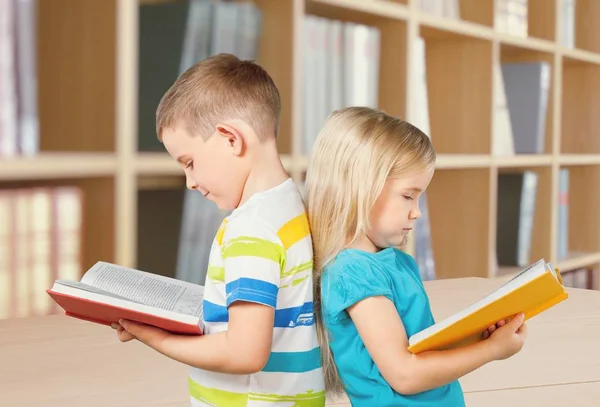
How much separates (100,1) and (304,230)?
3.25 ft

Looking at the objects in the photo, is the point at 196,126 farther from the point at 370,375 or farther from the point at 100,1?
the point at 100,1

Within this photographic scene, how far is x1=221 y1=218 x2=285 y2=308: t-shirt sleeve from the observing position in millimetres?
782

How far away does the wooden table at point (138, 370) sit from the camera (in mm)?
1018

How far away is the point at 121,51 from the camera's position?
1625 mm

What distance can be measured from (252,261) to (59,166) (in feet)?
2.77

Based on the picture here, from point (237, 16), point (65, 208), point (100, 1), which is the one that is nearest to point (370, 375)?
point (65, 208)

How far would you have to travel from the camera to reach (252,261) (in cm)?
79

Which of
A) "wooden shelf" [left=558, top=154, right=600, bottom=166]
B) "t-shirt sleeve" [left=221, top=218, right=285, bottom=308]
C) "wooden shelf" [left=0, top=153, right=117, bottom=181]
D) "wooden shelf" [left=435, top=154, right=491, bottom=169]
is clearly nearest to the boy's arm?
"t-shirt sleeve" [left=221, top=218, right=285, bottom=308]

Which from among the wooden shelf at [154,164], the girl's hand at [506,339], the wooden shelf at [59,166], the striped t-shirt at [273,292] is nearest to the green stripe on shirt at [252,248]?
the striped t-shirt at [273,292]

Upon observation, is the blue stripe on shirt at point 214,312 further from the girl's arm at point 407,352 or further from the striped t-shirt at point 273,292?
the girl's arm at point 407,352

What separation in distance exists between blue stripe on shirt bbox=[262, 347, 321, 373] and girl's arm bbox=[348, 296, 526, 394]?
63 millimetres

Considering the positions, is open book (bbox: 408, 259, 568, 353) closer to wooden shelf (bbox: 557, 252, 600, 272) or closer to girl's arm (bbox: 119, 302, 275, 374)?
girl's arm (bbox: 119, 302, 275, 374)

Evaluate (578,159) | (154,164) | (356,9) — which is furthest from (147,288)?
(578,159)

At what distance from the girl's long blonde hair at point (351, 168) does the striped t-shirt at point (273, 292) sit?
33 mm
